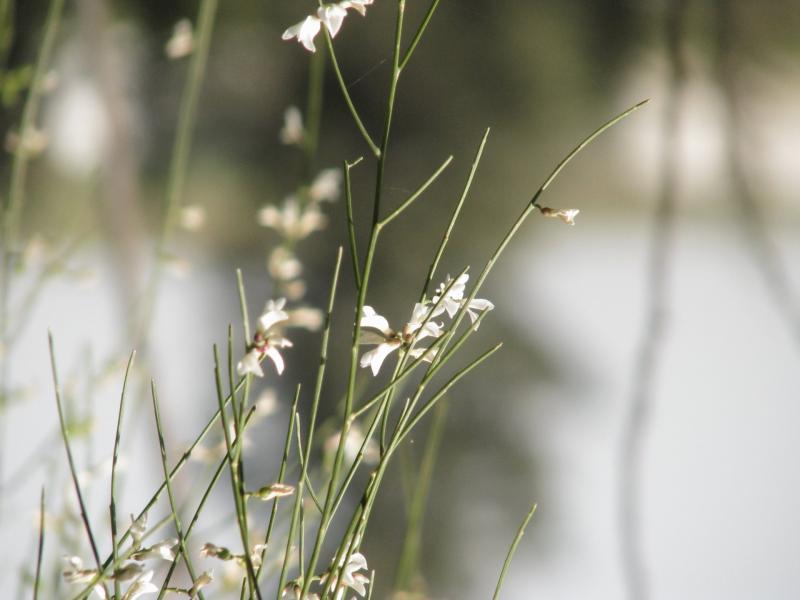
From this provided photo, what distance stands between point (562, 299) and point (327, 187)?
0.95ft

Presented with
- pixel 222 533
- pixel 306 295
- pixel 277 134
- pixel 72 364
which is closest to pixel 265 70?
pixel 277 134

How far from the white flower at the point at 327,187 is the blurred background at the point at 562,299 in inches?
0.8

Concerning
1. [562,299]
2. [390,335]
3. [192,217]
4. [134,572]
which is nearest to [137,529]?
[134,572]

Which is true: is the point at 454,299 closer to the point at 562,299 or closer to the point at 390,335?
the point at 390,335

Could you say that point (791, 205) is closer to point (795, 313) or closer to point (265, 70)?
point (795, 313)

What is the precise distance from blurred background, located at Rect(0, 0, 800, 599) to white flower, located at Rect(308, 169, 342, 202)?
2 cm

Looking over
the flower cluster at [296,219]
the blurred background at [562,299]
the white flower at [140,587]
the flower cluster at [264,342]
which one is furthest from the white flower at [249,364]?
the blurred background at [562,299]

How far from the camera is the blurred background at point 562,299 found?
824 millimetres

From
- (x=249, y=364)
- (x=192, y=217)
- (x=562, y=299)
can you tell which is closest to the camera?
(x=249, y=364)

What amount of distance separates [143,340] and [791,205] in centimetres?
67

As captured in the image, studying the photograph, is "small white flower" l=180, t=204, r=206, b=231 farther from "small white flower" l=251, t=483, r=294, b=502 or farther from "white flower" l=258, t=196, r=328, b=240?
"small white flower" l=251, t=483, r=294, b=502

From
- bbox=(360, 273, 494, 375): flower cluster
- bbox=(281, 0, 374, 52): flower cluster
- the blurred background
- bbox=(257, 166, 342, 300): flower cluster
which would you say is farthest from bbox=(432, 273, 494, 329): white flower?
the blurred background

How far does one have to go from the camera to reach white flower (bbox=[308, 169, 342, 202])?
726mm

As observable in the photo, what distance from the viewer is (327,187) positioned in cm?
73
